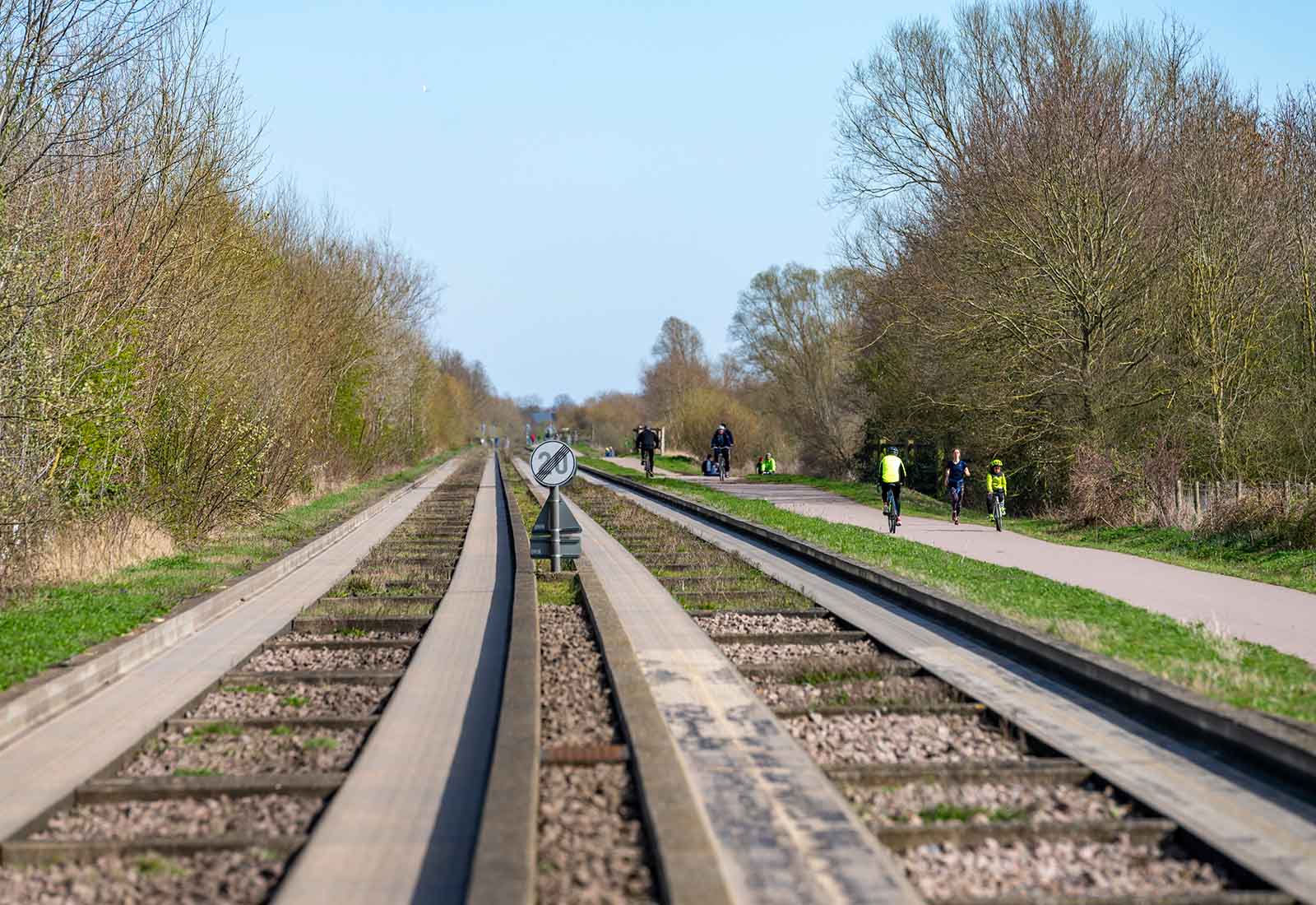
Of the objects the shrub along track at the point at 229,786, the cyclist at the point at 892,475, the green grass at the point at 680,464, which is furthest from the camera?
the green grass at the point at 680,464

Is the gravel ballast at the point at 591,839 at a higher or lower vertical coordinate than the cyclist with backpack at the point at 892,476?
lower

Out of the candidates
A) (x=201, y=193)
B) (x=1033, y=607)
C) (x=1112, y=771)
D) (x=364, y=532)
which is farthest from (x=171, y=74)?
(x=1112, y=771)

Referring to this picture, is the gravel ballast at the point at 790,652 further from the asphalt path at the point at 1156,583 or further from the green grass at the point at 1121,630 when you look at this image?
the asphalt path at the point at 1156,583

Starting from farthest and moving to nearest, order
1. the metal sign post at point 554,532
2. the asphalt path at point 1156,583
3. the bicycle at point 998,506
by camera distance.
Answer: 1. the bicycle at point 998,506
2. the metal sign post at point 554,532
3. the asphalt path at point 1156,583

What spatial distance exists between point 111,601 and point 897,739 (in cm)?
790

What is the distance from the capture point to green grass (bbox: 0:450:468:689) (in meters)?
8.76

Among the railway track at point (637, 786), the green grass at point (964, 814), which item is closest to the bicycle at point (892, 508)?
the railway track at point (637, 786)

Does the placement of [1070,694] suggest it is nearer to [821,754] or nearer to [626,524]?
[821,754]

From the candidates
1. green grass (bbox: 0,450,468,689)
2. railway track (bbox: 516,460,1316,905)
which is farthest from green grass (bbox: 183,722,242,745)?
railway track (bbox: 516,460,1316,905)

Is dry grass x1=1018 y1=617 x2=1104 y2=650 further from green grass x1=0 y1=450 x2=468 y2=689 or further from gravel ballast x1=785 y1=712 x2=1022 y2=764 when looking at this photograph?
green grass x1=0 y1=450 x2=468 y2=689

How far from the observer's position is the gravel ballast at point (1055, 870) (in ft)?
14.5

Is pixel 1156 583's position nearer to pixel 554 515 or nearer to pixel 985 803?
pixel 554 515

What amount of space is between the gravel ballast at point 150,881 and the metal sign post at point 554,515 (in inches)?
402

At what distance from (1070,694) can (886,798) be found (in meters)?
2.83
